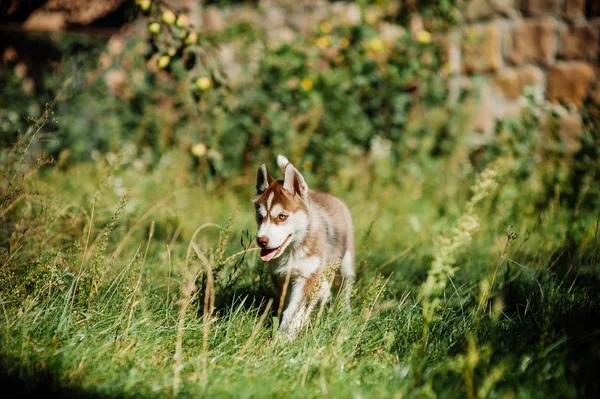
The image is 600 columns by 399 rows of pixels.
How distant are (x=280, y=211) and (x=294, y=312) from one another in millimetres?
502

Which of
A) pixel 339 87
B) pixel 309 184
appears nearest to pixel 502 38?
pixel 339 87

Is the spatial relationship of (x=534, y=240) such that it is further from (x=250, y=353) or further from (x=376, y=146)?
(x=250, y=353)

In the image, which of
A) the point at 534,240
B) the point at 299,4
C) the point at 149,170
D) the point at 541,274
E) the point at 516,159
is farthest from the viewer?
the point at 299,4

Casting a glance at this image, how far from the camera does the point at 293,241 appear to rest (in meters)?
2.71

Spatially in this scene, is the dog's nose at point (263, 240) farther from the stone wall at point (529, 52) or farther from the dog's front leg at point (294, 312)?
the stone wall at point (529, 52)

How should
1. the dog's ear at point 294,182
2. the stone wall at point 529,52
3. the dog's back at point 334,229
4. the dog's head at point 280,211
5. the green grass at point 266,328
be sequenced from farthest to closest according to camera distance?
the stone wall at point 529,52
the dog's back at point 334,229
the dog's ear at point 294,182
the dog's head at point 280,211
the green grass at point 266,328

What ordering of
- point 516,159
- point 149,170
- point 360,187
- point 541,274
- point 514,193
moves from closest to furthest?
point 541,274 → point 514,193 → point 516,159 → point 360,187 → point 149,170

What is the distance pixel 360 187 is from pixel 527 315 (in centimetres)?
238

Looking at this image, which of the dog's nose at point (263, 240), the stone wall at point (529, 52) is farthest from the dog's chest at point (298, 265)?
the stone wall at point (529, 52)

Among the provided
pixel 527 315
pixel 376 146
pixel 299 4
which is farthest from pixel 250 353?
pixel 299 4

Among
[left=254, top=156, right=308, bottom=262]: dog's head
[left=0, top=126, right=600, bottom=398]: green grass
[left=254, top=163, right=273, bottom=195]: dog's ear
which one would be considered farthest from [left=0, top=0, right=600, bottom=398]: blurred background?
[left=254, top=163, right=273, bottom=195]: dog's ear

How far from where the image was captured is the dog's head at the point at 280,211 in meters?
2.48

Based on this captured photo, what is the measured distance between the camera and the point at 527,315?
8.29 ft

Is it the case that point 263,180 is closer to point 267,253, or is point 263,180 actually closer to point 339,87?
point 267,253
